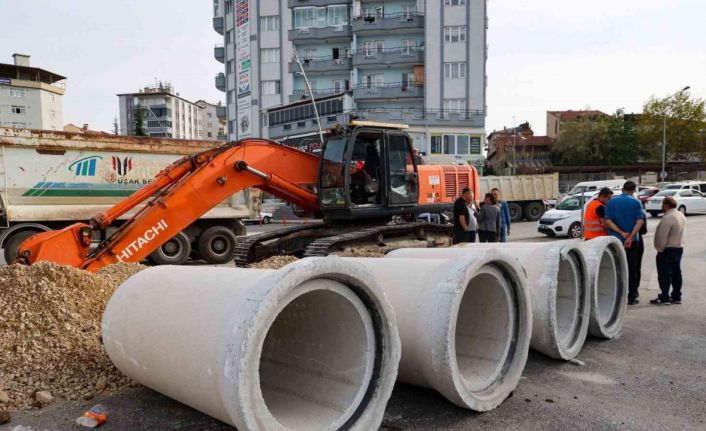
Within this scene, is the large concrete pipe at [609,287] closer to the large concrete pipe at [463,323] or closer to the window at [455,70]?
the large concrete pipe at [463,323]

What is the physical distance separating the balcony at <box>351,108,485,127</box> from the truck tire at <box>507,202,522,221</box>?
58.0 feet

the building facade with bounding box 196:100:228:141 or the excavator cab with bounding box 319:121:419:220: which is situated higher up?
the building facade with bounding box 196:100:228:141

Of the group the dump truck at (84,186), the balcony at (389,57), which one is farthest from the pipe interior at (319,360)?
the balcony at (389,57)

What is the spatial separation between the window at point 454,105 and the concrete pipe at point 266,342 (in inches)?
1728

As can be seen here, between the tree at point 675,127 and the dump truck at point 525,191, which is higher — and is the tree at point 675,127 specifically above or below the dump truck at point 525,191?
above

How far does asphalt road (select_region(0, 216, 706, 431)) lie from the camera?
385cm

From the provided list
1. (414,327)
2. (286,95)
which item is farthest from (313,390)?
(286,95)

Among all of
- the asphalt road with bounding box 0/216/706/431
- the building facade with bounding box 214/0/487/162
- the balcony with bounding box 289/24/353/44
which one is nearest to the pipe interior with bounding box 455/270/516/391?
the asphalt road with bounding box 0/216/706/431

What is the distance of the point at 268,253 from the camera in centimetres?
920

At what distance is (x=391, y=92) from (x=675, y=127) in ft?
109

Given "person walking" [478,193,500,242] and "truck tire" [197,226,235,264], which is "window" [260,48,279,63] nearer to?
"truck tire" [197,226,235,264]

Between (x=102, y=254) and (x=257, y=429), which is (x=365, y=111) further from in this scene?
(x=257, y=429)

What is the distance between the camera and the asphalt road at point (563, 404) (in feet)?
12.6

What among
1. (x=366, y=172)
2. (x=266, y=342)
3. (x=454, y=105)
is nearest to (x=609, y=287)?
(x=366, y=172)
